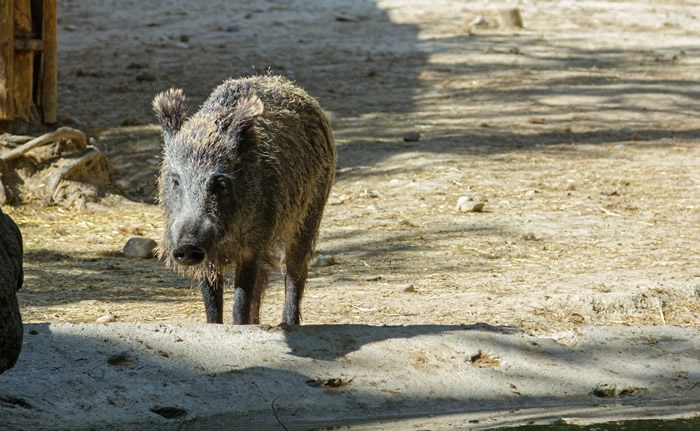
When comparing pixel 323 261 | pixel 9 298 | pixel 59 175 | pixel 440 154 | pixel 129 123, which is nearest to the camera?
pixel 9 298

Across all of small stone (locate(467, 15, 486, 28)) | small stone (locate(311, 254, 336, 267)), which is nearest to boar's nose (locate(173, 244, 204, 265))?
small stone (locate(311, 254, 336, 267))

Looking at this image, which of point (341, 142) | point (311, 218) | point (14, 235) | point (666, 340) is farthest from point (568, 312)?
point (341, 142)

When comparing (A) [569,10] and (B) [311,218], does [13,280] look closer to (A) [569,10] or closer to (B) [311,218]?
(B) [311,218]

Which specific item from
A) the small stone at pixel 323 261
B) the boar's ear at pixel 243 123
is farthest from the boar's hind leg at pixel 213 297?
the small stone at pixel 323 261

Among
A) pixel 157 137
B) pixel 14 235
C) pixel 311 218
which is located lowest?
pixel 157 137

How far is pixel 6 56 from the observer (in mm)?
9430

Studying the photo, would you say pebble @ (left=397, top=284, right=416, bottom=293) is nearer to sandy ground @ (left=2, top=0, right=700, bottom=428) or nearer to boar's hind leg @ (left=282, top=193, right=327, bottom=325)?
sandy ground @ (left=2, top=0, right=700, bottom=428)

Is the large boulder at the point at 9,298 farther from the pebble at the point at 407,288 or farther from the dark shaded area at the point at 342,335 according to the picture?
the pebble at the point at 407,288

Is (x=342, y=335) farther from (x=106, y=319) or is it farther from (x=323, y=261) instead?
(x=323, y=261)

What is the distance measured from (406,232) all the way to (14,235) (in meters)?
5.02

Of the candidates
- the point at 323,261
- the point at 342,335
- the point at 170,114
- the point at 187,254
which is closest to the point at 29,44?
the point at 323,261

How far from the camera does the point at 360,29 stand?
806 inches

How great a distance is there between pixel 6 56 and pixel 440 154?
16.6 feet

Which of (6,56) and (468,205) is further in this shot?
(6,56)
